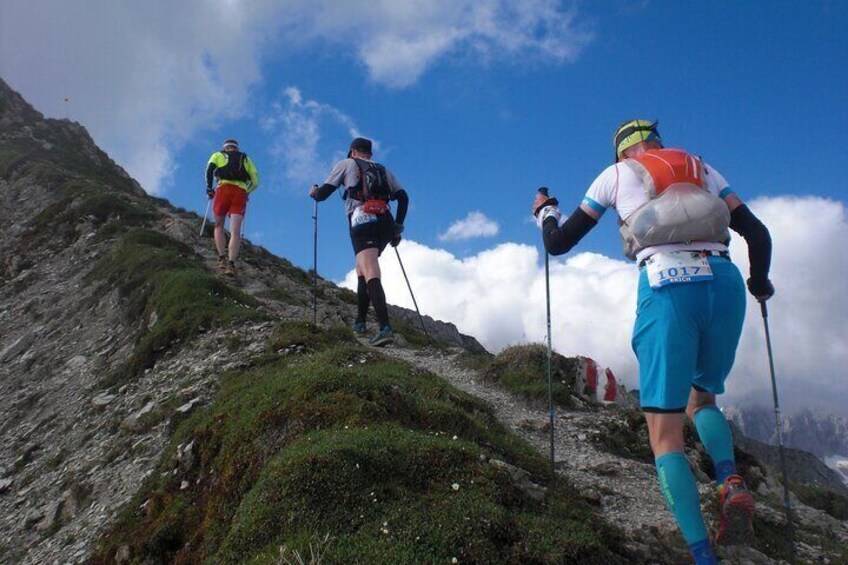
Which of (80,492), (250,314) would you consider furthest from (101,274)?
(80,492)

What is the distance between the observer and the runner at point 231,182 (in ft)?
52.2

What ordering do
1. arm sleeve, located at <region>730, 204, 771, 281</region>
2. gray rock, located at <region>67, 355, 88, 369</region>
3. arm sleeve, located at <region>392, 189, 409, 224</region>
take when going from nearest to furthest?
arm sleeve, located at <region>730, 204, 771, 281</region>, arm sleeve, located at <region>392, 189, 409, 224</region>, gray rock, located at <region>67, 355, 88, 369</region>

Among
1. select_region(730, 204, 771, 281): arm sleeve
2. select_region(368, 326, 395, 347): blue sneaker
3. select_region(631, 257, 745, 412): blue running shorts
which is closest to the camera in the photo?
select_region(631, 257, 745, 412): blue running shorts

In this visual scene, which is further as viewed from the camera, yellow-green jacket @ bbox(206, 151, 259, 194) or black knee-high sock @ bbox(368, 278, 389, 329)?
yellow-green jacket @ bbox(206, 151, 259, 194)

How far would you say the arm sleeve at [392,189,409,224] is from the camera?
12.1m

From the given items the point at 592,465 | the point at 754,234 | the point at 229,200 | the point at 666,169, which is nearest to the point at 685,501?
the point at 754,234

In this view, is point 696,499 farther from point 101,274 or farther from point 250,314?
point 101,274

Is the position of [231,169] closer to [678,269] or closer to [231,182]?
[231,182]

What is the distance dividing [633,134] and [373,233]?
6.82m

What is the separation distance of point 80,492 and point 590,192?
24.5ft

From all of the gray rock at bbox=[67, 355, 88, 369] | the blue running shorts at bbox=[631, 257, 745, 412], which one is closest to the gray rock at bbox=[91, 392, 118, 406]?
the gray rock at bbox=[67, 355, 88, 369]

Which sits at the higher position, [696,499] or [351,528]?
[696,499]

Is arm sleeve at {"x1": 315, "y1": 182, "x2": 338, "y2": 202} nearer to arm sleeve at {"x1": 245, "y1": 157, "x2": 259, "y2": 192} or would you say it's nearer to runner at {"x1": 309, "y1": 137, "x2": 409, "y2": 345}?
runner at {"x1": 309, "y1": 137, "x2": 409, "y2": 345}

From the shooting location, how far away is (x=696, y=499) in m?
4.58
